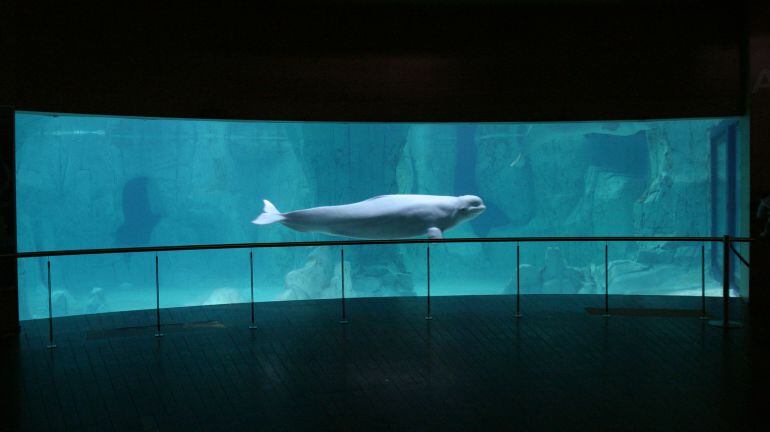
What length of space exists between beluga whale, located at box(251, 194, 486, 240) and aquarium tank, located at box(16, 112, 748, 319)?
11980mm

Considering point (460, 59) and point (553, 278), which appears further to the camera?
point (553, 278)

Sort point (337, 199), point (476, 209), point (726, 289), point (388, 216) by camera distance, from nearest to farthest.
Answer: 1. point (726, 289)
2. point (388, 216)
3. point (476, 209)
4. point (337, 199)

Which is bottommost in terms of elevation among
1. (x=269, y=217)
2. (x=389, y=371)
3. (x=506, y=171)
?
(x=389, y=371)

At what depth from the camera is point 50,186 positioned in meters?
30.4

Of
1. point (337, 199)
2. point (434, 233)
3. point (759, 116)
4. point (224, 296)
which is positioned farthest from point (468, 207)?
point (224, 296)

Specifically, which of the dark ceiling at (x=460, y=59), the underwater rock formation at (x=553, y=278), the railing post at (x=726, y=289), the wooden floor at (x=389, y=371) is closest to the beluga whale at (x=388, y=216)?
the wooden floor at (x=389, y=371)

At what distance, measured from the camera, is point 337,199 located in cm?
2208

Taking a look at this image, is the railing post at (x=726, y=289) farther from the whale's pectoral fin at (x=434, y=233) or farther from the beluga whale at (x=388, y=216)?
the whale's pectoral fin at (x=434, y=233)

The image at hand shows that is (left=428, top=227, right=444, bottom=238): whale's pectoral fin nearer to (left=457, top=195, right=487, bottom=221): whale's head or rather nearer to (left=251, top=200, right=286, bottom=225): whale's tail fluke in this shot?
(left=457, top=195, right=487, bottom=221): whale's head

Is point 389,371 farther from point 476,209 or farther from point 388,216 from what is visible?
point 476,209

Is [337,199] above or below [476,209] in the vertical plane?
above

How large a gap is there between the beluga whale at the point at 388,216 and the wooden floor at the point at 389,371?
1079mm

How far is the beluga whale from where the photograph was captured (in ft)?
27.7

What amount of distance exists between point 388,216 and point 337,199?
1375 centimetres
